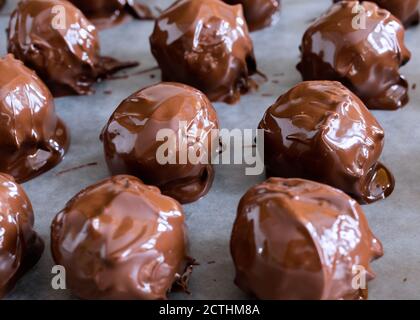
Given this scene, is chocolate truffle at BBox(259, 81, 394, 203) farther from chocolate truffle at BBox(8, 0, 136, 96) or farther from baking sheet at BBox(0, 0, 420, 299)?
chocolate truffle at BBox(8, 0, 136, 96)

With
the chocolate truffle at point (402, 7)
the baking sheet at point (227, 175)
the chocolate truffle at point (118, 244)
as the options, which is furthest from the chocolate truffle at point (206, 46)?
the chocolate truffle at point (118, 244)

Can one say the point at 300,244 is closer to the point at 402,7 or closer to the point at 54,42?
the point at 54,42

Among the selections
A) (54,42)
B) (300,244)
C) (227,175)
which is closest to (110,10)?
(54,42)

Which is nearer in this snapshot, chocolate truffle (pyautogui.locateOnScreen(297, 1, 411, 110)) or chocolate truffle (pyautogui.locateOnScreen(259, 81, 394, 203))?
chocolate truffle (pyautogui.locateOnScreen(259, 81, 394, 203))

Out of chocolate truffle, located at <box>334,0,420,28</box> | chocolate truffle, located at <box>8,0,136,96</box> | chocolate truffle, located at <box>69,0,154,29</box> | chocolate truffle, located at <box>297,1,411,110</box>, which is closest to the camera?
chocolate truffle, located at <box>297,1,411,110</box>

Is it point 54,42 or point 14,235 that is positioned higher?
point 54,42

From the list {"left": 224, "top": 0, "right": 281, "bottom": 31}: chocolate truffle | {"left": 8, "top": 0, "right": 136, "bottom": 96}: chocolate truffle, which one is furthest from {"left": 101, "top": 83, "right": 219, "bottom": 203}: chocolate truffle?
{"left": 224, "top": 0, "right": 281, "bottom": 31}: chocolate truffle

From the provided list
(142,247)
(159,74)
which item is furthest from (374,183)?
(159,74)
